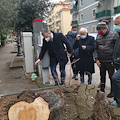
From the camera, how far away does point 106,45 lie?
3.46 metres

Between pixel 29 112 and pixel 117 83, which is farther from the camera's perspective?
pixel 117 83

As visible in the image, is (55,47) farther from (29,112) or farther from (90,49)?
(29,112)

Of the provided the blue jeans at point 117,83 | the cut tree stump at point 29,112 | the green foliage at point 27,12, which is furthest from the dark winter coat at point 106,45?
the green foliage at point 27,12

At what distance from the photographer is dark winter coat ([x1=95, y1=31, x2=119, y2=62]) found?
338 centimetres

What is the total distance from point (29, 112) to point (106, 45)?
2.31m

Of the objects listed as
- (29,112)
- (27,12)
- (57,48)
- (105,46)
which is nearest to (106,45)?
(105,46)

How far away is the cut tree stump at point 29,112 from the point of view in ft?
6.77

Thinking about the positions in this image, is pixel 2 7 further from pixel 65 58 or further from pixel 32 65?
pixel 65 58

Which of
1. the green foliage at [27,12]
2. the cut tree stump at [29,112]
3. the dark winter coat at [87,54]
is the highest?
the green foliage at [27,12]

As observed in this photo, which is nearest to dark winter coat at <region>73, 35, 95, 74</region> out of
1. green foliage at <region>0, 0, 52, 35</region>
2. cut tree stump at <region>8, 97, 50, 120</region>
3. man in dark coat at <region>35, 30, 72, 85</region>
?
man in dark coat at <region>35, 30, 72, 85</region>

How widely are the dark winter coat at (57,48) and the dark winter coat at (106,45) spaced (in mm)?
800

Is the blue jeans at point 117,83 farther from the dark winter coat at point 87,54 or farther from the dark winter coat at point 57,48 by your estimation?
the dark winter coat at point 57,48

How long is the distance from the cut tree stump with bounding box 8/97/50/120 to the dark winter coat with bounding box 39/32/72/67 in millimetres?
1968

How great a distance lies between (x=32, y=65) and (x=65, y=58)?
1.92 metres
